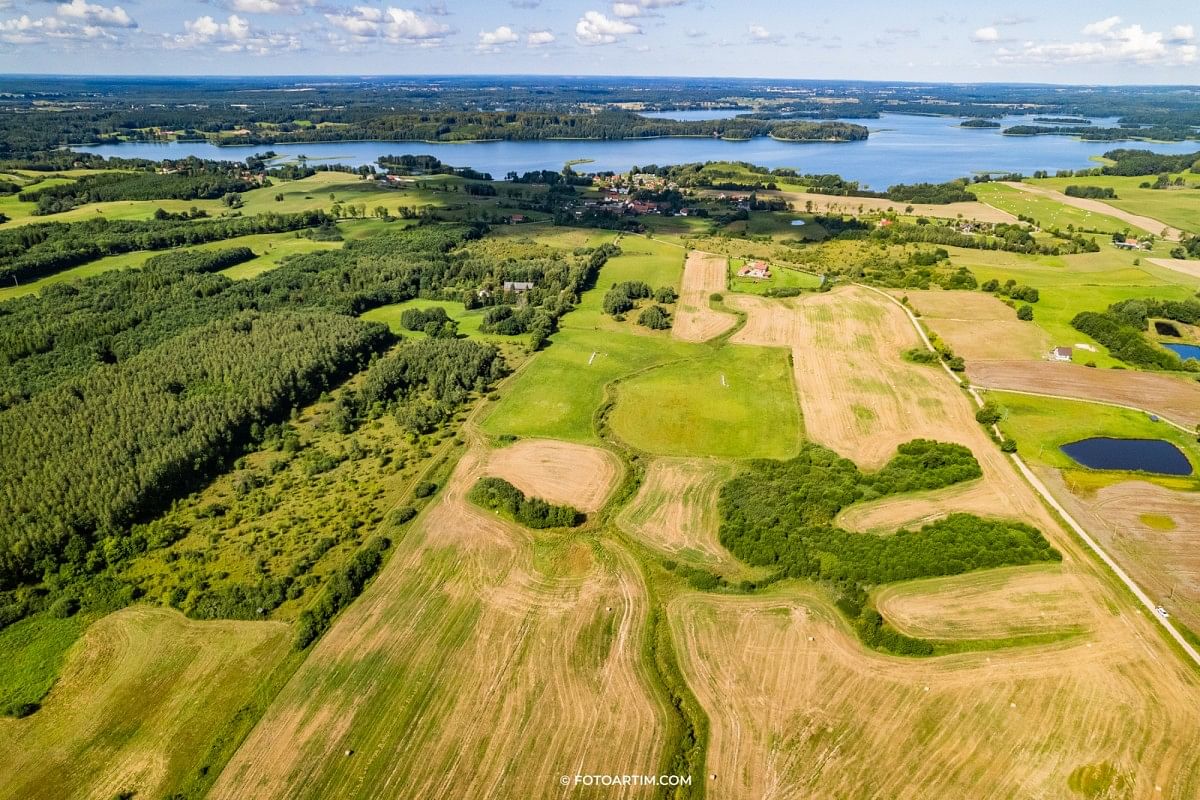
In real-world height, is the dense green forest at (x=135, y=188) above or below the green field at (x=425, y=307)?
above

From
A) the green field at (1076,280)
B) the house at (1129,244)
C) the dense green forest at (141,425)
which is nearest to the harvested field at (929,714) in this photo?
the dense green forest at (141,425)

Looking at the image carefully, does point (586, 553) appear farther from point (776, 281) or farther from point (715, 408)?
point (776, 281)

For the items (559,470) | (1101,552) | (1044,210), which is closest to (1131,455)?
(1101,552)

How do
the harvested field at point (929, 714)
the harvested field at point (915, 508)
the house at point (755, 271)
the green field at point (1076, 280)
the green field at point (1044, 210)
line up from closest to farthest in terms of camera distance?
the harvested field at point (929, 714)
the harvested field at point (915, 508)
the green field at point (1076, 280)
the house at point (755, 271)
the green field at point (1044, 210)

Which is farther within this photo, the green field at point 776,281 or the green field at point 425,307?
the green field at point 776,281

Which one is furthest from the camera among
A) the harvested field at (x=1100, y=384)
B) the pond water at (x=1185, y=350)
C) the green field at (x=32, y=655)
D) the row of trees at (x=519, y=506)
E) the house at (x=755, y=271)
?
the house at (x=755, y=271)

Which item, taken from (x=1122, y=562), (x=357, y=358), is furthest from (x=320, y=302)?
(x=1122, y=562)

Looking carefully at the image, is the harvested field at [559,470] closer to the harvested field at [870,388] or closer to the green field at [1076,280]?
the harvested field at [870,388]

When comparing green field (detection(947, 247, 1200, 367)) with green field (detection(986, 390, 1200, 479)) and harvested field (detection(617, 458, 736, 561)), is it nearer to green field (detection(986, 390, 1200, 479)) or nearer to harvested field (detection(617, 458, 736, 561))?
green field (detection(986, 390, 1200, 479))
